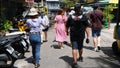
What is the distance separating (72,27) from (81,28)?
0.28 metres

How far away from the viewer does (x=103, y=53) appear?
44.2 feet

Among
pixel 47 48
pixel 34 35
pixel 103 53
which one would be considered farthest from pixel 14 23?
pixel 34 35

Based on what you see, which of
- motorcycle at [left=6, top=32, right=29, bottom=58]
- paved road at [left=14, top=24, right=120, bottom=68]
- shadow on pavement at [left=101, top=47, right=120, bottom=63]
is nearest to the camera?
paved road at [left=14, top=24, right=120, bottom=68]

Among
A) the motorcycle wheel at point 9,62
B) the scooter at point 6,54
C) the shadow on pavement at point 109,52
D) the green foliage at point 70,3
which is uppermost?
the scooter at point 6,54

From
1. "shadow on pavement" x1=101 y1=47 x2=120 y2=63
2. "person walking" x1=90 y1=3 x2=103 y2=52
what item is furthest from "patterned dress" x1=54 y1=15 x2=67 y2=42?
"shadow on pavement" x1=101 y1=47 x2=120 y2=63

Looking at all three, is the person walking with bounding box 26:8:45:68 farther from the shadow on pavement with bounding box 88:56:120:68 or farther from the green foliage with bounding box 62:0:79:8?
the green foliage with bounding box 62:0:79:8

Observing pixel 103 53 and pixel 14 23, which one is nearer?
pixel 103 53

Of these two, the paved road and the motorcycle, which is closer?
the paved road

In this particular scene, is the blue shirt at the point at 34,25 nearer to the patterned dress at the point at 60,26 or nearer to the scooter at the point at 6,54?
the scooter at the point at 6,54

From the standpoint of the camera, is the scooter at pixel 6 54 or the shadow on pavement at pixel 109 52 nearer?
the scooter at pixel 6 54

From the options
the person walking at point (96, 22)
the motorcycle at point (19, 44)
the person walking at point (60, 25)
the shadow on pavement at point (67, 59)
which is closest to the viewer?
the motorcycle at point (19, 44)

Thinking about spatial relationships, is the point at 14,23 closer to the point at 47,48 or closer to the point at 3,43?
the point at 47,48

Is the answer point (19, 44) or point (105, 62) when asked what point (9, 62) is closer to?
point (19, 44)

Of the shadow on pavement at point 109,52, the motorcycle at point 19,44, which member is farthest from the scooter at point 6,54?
the shadow on pavement at point 109,52
